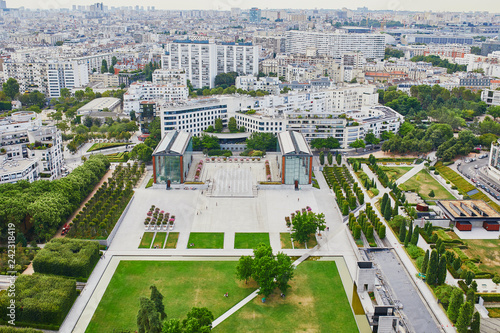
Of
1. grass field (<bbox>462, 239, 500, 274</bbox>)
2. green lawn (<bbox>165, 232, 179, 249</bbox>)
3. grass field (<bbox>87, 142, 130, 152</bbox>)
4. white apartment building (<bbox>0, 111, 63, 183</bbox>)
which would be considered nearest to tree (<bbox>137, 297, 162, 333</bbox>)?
green lawn (<bbox>165, 232, 179, 249</bbox>)

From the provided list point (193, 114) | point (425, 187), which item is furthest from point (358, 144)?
point (193, 114)

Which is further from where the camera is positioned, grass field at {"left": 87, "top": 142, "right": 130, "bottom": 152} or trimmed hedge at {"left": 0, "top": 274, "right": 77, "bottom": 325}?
grass field at {"left": 87, "top": 142, "right": 130, "bottom": 152}

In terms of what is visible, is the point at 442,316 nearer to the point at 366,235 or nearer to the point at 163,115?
the point at 366,235

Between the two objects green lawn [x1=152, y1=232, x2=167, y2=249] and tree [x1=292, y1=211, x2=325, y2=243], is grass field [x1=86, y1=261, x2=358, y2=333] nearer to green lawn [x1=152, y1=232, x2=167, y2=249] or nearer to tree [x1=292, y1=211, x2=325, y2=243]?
green lawn [x1=152, y1=232, x2=167, y2=249]

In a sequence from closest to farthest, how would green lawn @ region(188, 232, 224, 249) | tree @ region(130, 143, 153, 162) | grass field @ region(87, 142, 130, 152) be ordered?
green lawn @ region(188, 232, 224, 249) < tree @ region(130, 143, 153, 162) < grass field @ region(87, 142, 130, 152)

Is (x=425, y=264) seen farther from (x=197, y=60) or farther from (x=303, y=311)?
(x=197, y=60)

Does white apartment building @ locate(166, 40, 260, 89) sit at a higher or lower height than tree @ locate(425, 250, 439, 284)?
higher

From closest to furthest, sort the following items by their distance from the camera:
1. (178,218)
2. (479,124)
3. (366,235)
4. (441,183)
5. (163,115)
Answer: (366,235), (178,218), (441,183), (163,115), (479,124)

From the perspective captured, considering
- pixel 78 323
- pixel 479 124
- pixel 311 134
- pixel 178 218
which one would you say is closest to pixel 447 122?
pixel 479 124
